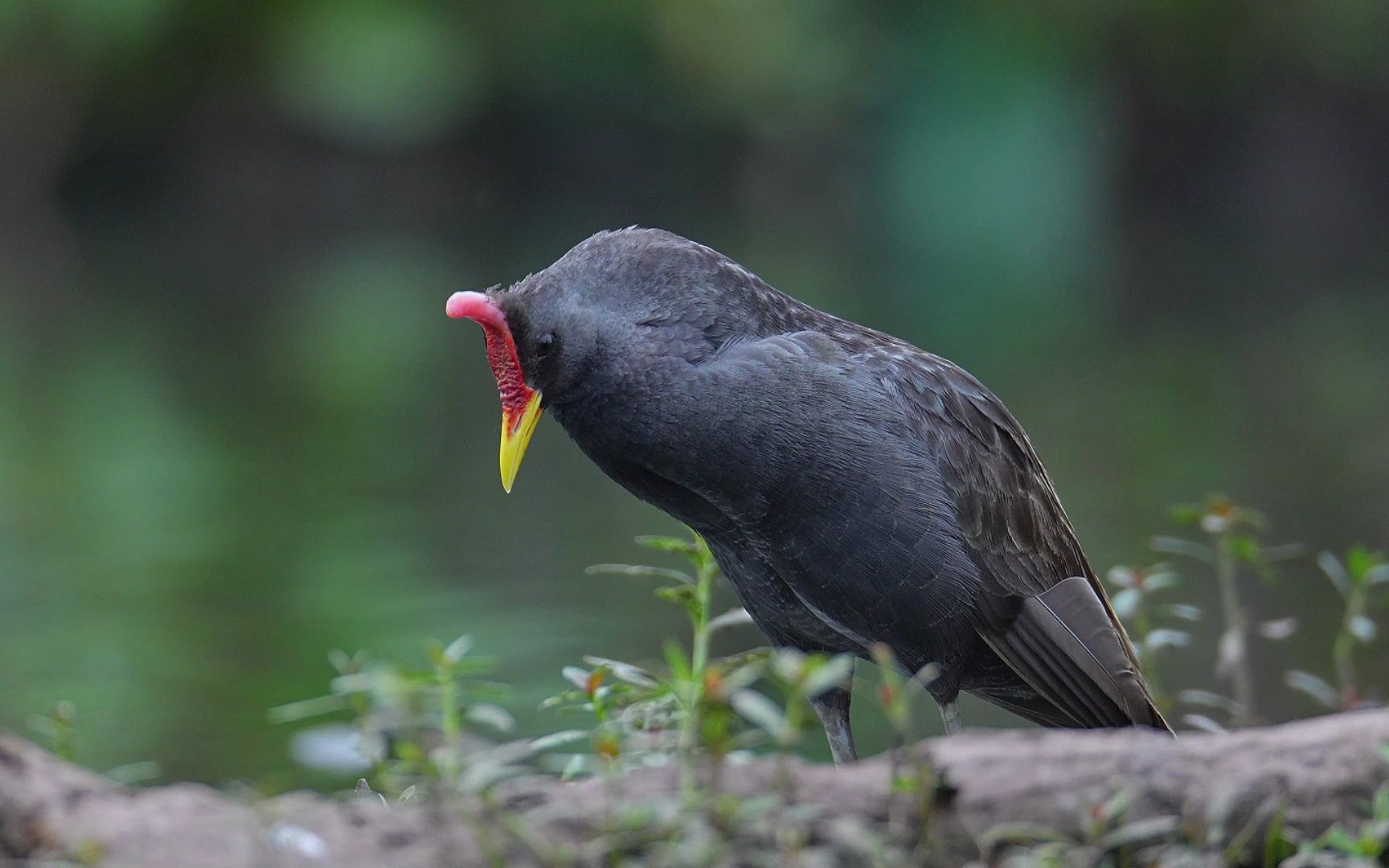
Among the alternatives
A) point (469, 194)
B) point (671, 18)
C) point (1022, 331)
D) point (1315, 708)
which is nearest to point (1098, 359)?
point (1022, 331)

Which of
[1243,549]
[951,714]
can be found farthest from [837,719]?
[1243,549]

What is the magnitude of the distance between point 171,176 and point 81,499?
2186 centimetres

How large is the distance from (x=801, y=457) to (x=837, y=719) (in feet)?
2.51

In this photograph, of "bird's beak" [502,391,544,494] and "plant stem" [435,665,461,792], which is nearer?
"plant stem" [435,665,461,792]

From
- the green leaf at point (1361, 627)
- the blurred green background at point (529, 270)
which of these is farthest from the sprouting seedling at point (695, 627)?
the blurred green background at point (529, 270)

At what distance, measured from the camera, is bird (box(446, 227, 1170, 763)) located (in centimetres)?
386

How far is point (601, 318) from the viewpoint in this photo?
395 centimetres

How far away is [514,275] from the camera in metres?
18.5

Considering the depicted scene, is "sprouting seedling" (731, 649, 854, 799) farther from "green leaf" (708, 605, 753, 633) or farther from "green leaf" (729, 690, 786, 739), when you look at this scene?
"green leaf" (708, 605, 753, 633)

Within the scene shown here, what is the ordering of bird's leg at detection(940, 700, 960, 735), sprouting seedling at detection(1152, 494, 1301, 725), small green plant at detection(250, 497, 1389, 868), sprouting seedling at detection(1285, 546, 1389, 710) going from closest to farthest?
small green plant at detection(250, 497, 1389, 868), sprouting seedling at detection(1285, 546, 1389, 710), bird's leg at detection(940, 700, 960, 735), sprouting seedling at detection(1152, 494, 1301, 725)

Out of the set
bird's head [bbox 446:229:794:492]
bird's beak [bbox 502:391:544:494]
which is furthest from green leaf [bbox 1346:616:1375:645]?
bird's beak [bbox 502:391:544:494]

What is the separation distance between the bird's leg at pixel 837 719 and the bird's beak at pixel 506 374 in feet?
2.98

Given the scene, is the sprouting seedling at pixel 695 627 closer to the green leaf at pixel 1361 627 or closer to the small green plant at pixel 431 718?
the small green plant at pixel 431 718

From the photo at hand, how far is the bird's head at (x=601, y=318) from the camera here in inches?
154
